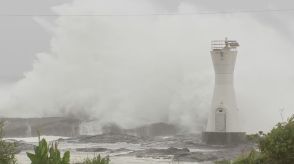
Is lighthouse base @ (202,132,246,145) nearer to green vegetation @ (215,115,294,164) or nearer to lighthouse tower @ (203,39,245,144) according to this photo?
lighthouse tower @ (203,39,245,144)

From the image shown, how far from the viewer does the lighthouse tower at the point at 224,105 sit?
236 feet

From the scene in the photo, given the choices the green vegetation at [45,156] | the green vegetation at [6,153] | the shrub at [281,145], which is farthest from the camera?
the shrub at [281,145]

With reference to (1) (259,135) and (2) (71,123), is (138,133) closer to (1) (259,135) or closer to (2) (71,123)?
(2) (71,123)

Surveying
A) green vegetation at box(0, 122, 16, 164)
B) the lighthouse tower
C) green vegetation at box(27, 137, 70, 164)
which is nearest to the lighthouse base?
the lighthouse tower

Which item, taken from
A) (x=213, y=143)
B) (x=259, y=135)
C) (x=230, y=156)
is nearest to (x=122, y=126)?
(x=213, y=143)

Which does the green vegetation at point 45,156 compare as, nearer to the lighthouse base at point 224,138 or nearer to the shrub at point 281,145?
the shrub at point 281,145

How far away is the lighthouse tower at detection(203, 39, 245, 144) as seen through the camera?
7181cm

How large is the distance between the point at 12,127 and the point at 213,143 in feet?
199

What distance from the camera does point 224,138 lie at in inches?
2830

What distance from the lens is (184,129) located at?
115625 millimetres

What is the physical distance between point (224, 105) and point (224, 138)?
3535mm

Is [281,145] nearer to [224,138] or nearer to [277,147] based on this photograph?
[277,147]

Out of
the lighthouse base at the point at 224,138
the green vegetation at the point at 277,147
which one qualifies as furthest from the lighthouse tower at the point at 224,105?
the green vegetation at the point at 277,147

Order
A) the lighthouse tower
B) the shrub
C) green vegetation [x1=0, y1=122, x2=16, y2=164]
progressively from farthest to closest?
the lighthouse tower → the shrub → green vegetation [x1=0, y1=122, x2=16, y2=164]
